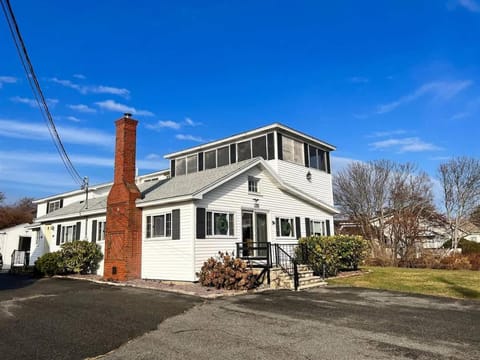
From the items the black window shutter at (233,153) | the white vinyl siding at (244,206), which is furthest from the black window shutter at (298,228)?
the black window shutter at (233,153)

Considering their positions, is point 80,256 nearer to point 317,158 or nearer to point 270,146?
point 270,146

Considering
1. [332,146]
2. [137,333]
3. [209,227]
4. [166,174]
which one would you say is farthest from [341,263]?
[166,174]

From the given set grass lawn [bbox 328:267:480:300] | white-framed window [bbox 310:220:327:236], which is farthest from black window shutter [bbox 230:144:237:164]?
grass lawn [bbox 328:267:480:300]

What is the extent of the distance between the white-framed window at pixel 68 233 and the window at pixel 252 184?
34.9 feet

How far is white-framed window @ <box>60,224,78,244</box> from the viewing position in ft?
68.7

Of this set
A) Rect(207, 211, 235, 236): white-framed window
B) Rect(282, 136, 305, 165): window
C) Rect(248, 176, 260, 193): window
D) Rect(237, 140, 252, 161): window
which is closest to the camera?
Rect(207, 211, 235, 236): white-framed window

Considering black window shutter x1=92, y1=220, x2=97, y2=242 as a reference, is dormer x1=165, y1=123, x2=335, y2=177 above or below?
above

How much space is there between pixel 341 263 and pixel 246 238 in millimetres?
4707

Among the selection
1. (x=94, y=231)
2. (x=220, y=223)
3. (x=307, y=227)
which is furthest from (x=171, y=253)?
(x=307, y=227)

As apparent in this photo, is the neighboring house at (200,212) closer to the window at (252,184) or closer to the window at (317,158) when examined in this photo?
the window at (252,184)

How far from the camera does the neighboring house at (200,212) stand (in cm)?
1470

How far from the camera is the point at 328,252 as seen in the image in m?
16.6

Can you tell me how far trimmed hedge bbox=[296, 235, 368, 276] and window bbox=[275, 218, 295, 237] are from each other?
144 cm

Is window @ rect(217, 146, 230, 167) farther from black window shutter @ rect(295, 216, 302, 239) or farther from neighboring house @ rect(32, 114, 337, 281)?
black window shutter @ rect(295, 216, 302, 239)
